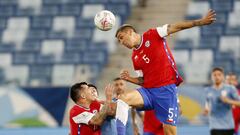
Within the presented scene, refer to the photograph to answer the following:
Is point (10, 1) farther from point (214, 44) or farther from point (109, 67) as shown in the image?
point (214, 44)

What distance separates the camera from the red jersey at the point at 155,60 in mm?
8000

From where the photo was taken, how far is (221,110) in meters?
10.9

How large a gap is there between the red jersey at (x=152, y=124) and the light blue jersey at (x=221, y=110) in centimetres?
157

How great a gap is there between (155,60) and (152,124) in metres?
1.89

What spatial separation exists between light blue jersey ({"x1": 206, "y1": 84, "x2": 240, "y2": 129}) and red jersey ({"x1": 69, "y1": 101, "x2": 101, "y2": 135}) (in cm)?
389

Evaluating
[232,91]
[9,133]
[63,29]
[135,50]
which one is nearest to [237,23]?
[63,29]

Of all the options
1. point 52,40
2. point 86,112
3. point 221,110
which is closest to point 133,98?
point 86,112

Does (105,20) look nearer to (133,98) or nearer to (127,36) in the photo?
(127,36)

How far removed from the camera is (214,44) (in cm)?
1947

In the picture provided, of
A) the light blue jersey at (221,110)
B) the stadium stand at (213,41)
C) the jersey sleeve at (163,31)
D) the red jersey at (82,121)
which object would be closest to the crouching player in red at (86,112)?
the red jersey at (82,121)

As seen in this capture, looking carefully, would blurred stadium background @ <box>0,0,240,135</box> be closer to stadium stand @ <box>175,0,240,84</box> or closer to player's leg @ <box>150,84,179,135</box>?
stadium stand @ <box>175,0,240,84</box>

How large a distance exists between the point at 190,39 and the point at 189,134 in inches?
231

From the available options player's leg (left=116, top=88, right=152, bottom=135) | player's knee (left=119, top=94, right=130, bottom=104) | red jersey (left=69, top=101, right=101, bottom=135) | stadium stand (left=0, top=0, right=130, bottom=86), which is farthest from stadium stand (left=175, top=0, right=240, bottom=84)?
red jersey (left=69, top=101, right=101, bottom=135)

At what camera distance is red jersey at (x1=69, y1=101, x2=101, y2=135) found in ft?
23.9
